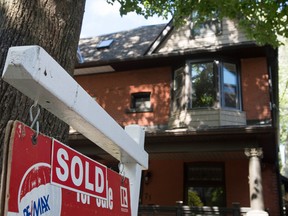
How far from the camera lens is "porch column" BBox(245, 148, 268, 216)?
8.93 m

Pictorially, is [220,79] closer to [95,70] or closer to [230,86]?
[230,86]

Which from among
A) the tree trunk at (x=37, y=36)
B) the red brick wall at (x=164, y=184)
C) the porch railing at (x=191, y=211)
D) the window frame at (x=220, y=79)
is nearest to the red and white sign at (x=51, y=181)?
the tree trunk at (x=37, y=36)

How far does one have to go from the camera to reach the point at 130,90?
1384 cm

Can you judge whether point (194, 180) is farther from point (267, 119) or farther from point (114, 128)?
point (114, 128)

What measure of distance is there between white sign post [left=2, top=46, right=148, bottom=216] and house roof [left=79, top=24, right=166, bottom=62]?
39.2 ft

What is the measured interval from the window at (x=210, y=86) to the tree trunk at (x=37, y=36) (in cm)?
958

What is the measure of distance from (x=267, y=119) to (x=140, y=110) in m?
4.44

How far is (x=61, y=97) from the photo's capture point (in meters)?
1.24

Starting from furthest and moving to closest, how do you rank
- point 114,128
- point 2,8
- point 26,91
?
point 2,8, point 114,128, point 26,91

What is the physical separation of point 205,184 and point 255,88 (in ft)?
11.9

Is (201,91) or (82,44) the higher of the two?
(82,44)

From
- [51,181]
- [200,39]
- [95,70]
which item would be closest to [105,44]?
[95,70]

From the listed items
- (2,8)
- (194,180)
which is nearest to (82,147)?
(194,180)

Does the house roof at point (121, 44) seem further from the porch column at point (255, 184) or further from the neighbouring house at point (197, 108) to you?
the porch column at point (255, 184)
